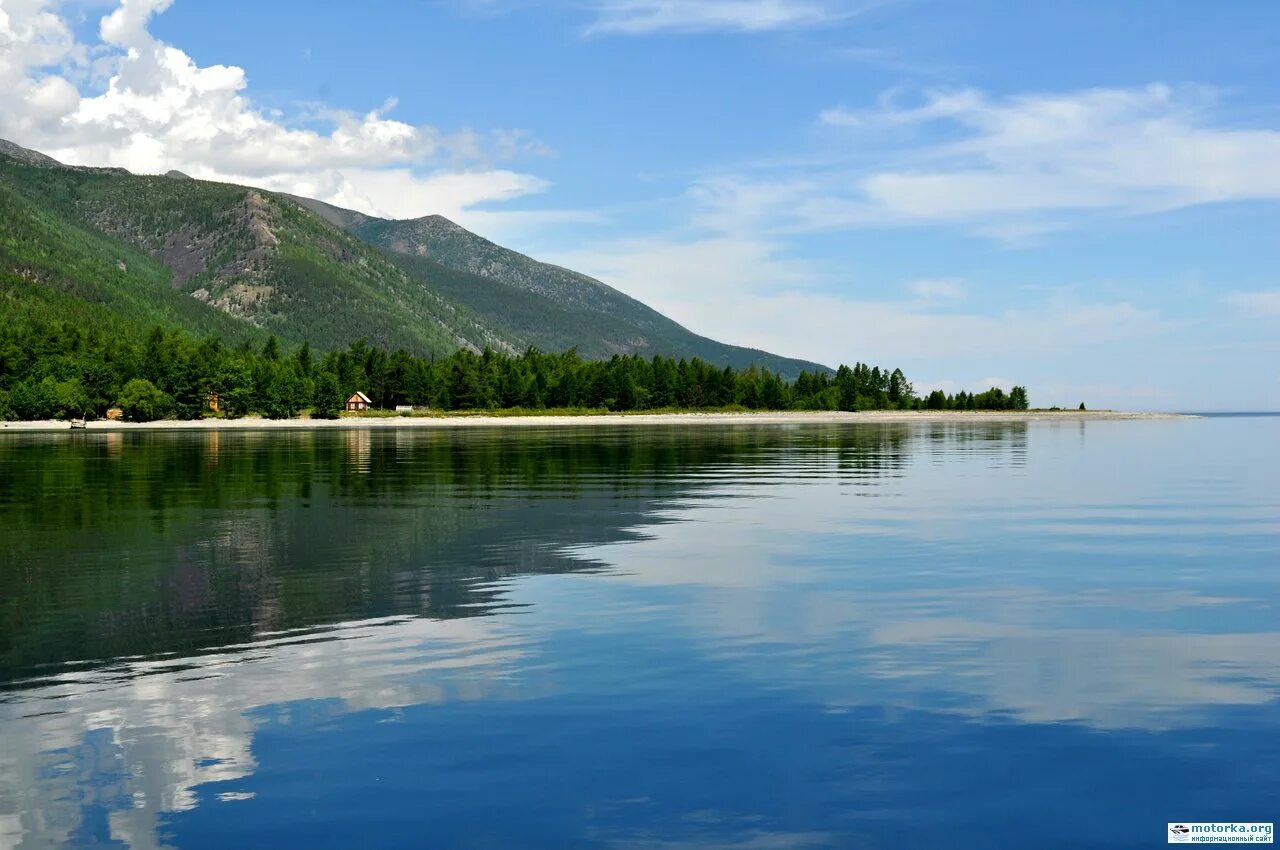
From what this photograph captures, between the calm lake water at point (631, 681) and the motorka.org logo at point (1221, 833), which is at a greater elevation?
the calm lake water at point (631, 681)

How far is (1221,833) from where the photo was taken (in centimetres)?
1261

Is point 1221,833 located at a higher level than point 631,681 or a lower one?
lower

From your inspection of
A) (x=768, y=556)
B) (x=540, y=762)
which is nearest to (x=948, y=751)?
(x=540, y=762)

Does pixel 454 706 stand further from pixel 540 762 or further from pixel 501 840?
pixel 501 840

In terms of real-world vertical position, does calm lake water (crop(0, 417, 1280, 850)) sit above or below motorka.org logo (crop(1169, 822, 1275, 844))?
above

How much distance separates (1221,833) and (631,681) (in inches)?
360

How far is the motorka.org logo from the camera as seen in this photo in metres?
12.5

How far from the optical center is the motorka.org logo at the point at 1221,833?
41.0 ft

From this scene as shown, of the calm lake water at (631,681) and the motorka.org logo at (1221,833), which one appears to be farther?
the calm lake water at (631,681)

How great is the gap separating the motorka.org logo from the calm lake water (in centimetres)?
18

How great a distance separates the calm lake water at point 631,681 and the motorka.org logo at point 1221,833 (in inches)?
6.9

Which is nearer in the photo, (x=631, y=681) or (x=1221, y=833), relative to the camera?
(x=1221, y=833)

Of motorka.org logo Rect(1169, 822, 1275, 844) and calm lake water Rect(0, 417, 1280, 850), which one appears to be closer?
motorka.org logo Rect(1169, 822, 1275, 844)

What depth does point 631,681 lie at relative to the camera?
18.9m
